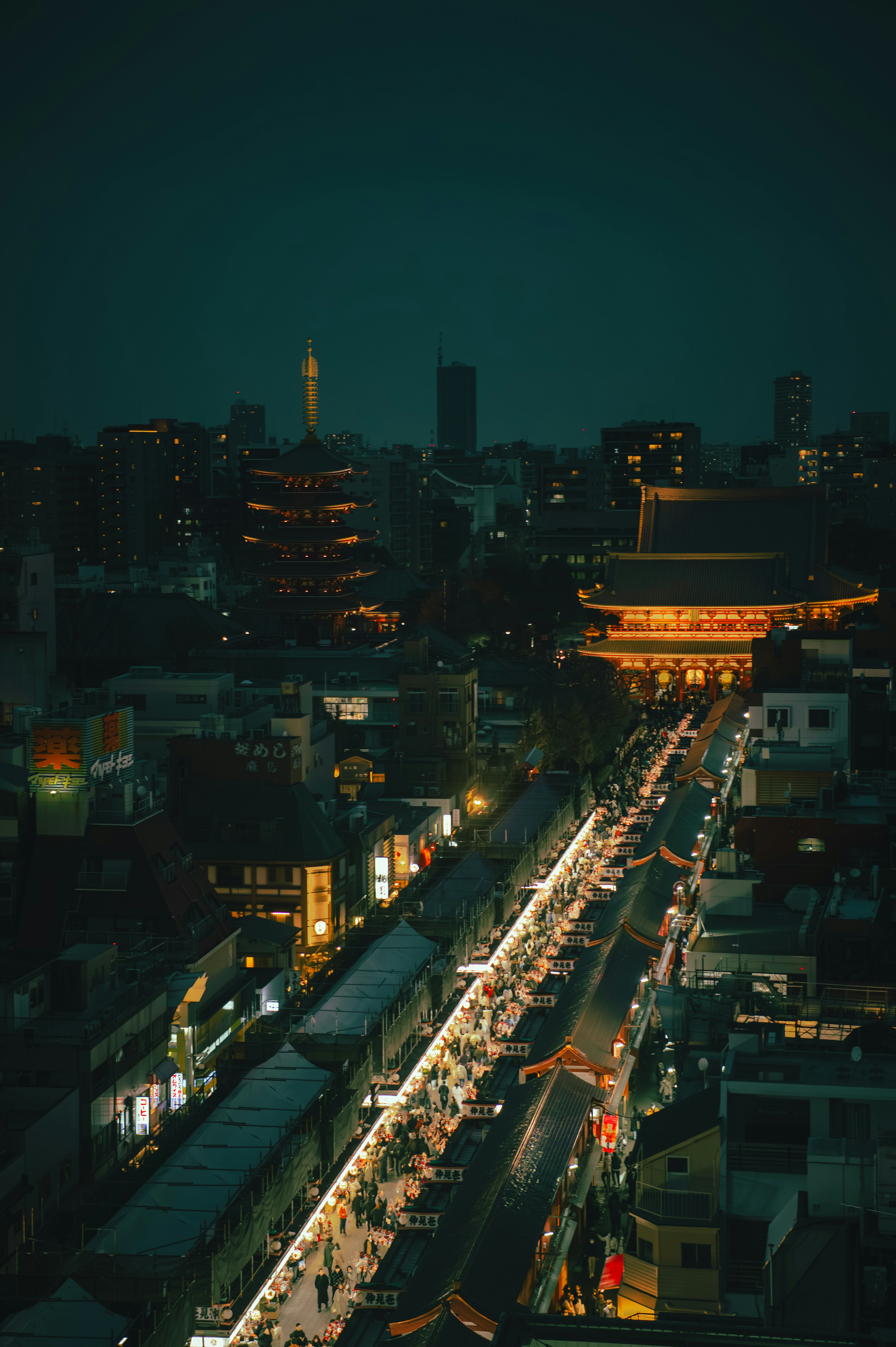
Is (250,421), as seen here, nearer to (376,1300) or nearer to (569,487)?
(569,487)

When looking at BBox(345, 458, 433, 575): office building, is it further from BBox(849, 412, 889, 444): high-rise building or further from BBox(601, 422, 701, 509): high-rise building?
BBox(849, 412, 889, 444): high-rise building

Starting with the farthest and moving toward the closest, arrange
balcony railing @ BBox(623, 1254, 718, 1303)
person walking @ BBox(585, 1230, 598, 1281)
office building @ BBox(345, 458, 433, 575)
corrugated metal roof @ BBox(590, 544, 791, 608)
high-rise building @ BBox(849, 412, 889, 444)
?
high-rise building @ BBox(849, 412, 889, 444), office building @ BBox(345, 458, 433, 575), corrugated metal roof @ BBox(590, 544, 791, 608), person walking @ BBox(585, 1230, 598, 1281), balcony railing @ BBox(623, 1254, 718, 1303)

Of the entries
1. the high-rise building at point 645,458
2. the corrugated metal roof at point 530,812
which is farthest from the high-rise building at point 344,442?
the corrugated metal roof at point 530,812

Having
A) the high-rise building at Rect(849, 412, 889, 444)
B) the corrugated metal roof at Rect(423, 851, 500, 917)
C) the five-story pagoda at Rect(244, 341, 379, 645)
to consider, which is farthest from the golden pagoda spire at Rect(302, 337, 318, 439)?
the high-rise building at Rect(849, 412, 889, 444)

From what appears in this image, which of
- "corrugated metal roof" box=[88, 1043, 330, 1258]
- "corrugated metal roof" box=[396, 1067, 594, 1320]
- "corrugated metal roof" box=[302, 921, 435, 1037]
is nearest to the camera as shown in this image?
"corrugated metal roof" box=[396, 1067, 594, 1320]

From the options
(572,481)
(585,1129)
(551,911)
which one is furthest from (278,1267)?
(572,481)
